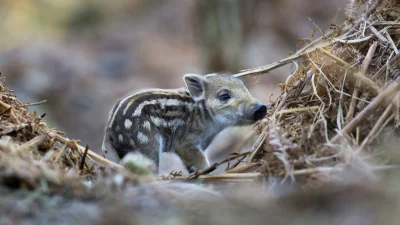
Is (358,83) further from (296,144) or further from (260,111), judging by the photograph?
(260,111)

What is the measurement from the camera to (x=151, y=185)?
13.9 ft

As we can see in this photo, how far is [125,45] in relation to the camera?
18953 millimetres

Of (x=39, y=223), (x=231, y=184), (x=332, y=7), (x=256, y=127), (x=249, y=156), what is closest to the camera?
(x=39, y=223)

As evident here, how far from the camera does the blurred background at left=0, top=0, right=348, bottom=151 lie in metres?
14.1

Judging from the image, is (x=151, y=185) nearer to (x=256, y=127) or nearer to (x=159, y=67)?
(x=256, y=127)

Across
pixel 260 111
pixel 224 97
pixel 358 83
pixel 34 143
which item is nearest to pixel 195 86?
pixel 224 97

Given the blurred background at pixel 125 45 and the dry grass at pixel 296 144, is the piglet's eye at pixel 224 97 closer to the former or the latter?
the dry grass at pixel 296 144

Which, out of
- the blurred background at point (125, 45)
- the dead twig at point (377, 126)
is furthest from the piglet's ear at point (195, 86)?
the blurred background at point (125, 45)

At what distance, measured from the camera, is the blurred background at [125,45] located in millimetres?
14109

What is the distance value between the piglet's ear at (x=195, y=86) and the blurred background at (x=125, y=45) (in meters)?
4.10

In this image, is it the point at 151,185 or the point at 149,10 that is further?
the point at 149,10

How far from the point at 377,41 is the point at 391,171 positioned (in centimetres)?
178

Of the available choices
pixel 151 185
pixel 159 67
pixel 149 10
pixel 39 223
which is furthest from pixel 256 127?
pixel 149 10

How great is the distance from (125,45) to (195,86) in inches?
482
